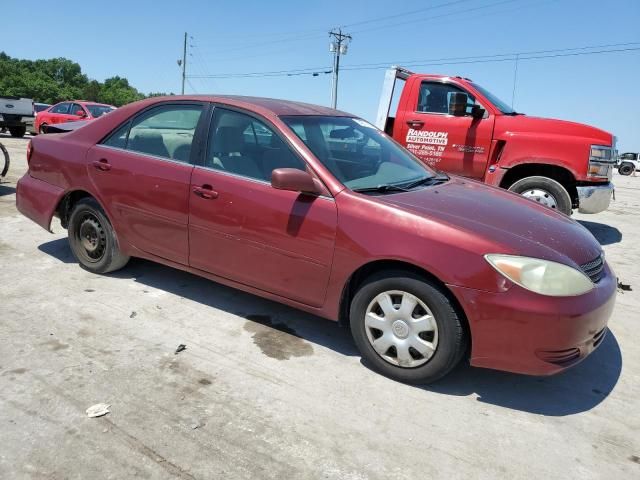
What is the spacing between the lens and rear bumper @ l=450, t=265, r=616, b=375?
2689 mm

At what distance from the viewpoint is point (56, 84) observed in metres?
85.6

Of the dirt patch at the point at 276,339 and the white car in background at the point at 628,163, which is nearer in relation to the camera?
the dirt patch at the point at 276,339

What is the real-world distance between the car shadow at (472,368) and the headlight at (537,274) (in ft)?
2.32

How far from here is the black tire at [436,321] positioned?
2842 mm

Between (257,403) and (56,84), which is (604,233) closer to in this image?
(257,403)

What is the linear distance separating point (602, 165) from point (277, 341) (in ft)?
16.9

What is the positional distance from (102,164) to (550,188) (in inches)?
209

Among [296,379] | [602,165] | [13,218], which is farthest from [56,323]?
[602,165]

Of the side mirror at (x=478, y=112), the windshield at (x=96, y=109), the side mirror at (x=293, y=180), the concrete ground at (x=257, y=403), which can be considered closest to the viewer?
the concrete ground at (x=257, y=403)

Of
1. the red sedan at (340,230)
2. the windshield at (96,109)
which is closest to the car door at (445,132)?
the red sedan at (340,230)

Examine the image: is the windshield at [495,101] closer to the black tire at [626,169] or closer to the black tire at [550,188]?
the black tire at [550,188]

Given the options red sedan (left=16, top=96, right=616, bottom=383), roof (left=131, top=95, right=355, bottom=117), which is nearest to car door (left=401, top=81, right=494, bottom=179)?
red sedan (left=16, top=96, right=616, bottom=383)

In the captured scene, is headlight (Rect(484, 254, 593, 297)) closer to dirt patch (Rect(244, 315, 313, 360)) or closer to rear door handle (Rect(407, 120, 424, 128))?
dirt patch (Rect(244, 315, 313, 360))

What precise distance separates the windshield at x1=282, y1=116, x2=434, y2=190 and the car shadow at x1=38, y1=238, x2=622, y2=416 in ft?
3.74
